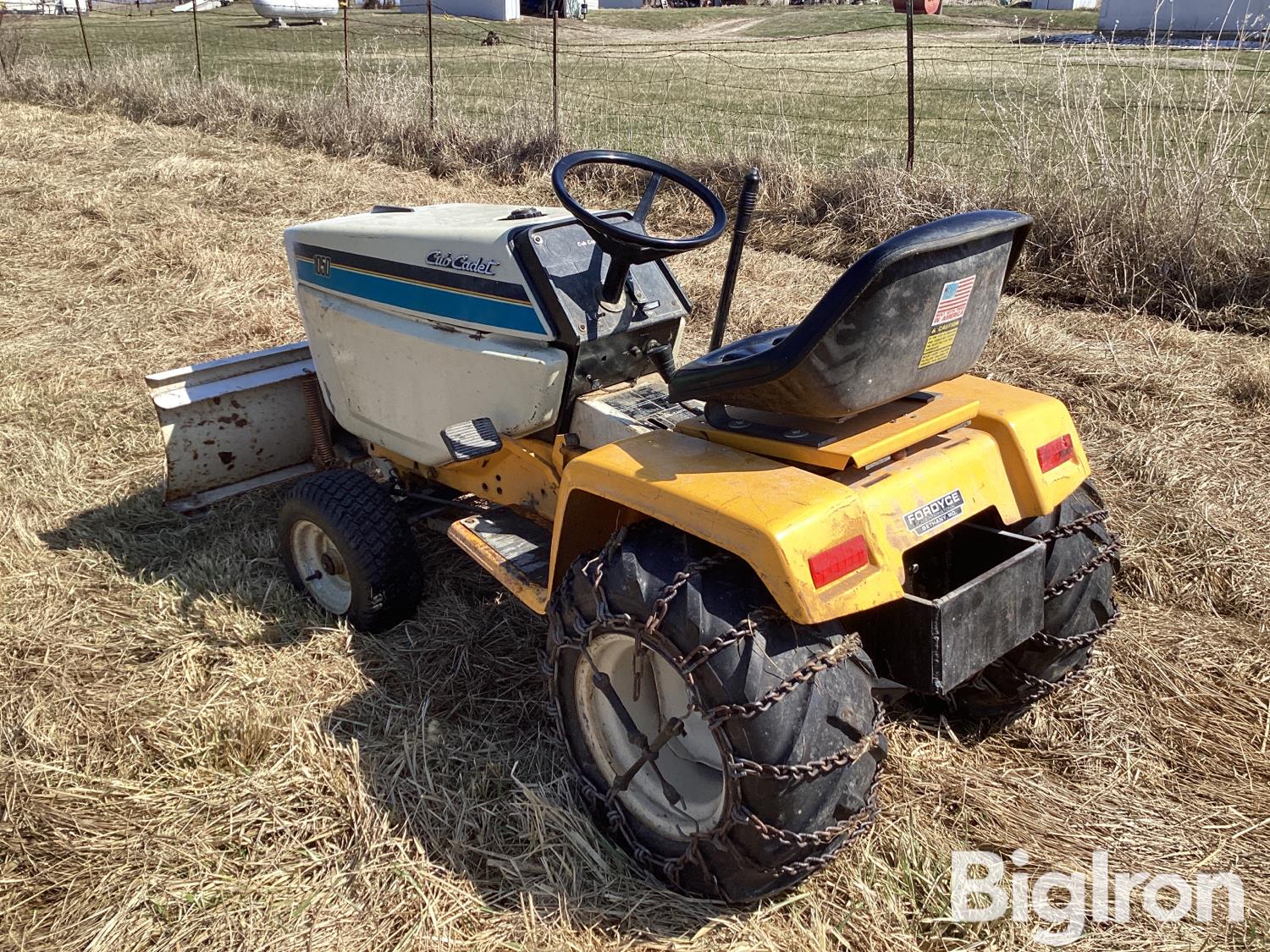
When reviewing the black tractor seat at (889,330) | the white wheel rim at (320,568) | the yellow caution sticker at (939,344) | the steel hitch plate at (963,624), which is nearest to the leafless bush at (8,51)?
the white wheel rim at (320,568)

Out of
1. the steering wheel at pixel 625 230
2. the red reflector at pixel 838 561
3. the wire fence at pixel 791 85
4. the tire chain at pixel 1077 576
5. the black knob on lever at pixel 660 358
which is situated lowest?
the tire chain at pixel 1077 576

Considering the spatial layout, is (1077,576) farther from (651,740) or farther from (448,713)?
(448,713)

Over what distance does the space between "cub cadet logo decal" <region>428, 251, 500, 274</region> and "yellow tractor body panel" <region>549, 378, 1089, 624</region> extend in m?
0.79

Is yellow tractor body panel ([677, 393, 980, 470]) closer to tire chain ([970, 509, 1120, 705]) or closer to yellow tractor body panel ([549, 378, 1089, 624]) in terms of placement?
yellow tractor body panel ([549, 378, 1089, 624])

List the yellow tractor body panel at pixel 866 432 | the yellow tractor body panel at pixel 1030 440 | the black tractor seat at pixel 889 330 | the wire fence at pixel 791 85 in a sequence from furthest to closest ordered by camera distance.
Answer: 1. the wire fence at pixel 791 85
2. the yellow tractor body panel at pixel 1030 440
3. the yellow tractor body panel at pixel 866 432
4. the black tractor seat at pixel 889 330

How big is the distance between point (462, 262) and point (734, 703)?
1.57 metres

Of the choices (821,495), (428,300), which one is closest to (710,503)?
(821,495)

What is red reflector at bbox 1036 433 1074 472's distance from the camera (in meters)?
2.40

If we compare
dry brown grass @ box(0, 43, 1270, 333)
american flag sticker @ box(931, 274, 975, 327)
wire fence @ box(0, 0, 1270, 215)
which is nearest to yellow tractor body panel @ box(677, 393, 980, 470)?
american flag sticker @ box(931, 274, 975, 327)

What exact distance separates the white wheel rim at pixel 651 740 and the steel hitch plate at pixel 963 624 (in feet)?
1.50

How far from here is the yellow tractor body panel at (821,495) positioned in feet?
6.36

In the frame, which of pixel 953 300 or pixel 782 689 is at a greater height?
pixel 953 300

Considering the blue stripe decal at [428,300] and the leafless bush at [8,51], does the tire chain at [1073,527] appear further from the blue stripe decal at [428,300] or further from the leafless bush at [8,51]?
the leafless bush at [8,51]

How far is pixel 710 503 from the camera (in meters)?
2.02
